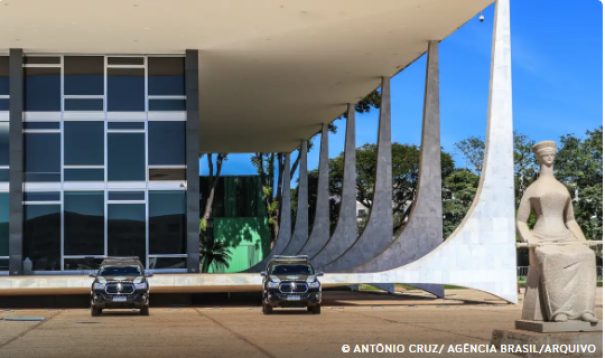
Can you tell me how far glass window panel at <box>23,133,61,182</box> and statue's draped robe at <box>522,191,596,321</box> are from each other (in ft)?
73.7

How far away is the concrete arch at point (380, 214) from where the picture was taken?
4047 cm

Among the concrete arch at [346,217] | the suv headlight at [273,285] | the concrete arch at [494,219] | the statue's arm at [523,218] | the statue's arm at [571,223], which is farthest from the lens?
the concrete arch at [346,217]

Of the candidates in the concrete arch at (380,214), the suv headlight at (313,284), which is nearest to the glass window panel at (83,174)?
the suv headlight at (313,284)

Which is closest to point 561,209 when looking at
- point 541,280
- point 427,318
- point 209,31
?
point 541,280

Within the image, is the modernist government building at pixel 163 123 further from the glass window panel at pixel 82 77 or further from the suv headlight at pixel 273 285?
the suv headlight at pixel 273 285

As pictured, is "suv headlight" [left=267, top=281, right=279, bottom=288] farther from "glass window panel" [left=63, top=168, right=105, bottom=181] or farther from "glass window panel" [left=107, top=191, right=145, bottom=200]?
"glass window panel" [left=63, top=168, right=105, bottom=181]

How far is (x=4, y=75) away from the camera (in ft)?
107

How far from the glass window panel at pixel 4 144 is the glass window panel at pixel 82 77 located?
2.40 metres

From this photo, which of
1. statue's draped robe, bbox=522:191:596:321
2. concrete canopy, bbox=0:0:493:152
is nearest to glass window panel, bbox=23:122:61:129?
concrete canopy, bbox=0:0:493:152

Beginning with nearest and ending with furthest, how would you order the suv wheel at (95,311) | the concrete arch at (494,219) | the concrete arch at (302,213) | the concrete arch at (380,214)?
the suv wheel at (95,311) → the concrete arch at (494,219) → the concrete arch at (380,214) → the concrete arch at (302,213)

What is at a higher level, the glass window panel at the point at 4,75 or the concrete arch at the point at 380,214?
the glass window panel at the point at 4,75

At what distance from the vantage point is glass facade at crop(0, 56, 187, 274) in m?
32.2

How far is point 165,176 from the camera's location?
3247 centimetres

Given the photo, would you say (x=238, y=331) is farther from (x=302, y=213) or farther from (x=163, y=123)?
(x=302, y=213)
